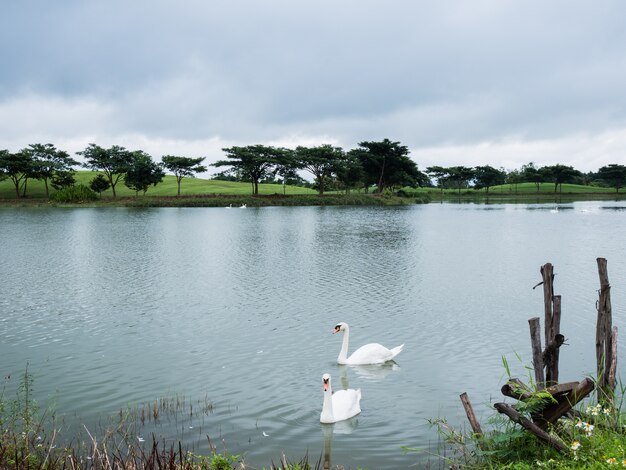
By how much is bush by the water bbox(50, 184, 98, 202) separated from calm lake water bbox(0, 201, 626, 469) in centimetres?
6280

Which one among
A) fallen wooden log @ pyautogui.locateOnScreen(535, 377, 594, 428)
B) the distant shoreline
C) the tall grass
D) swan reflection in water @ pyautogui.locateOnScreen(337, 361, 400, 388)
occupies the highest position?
the distant shoreline

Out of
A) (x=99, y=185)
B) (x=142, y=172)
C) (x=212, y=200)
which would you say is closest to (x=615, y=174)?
(x=212, y=200)

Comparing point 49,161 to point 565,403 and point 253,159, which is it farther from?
point 565,403

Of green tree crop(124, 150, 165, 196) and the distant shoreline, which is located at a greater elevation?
green tree crop(124, 150, 165, 196)

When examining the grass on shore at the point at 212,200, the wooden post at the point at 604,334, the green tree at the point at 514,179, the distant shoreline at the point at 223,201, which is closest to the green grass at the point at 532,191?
the green tree at the point at 514,179

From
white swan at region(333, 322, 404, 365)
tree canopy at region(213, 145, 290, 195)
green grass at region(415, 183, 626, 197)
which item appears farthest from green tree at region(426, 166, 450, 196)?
white swan at region(333, 322, 404, 365)

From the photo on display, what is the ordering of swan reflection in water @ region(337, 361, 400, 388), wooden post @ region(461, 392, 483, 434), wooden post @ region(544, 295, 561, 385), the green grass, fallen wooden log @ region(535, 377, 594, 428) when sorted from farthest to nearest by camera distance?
1. the green grass
2. swan reflection in water @ region(337, 361, 400, 388)
3. wooden post @ region(544, 295, 561, 385)
4. wooden post @ region(461, 392, 483, 434)
5. fallen wooden log @ region(535, 377, 594, 428)

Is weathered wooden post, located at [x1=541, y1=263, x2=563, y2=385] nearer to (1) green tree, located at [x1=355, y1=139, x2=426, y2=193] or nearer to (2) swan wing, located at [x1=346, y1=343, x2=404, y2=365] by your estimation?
(2) swan wing, located at [x1=346, y1=343, x2=404, y2=365]

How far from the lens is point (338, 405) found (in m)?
9.85

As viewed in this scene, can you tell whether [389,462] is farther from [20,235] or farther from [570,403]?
[20,235]

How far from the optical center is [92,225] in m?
53.5

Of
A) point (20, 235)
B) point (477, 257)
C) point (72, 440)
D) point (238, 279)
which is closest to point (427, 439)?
point (72, 440)

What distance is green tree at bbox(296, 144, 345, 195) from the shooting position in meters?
100

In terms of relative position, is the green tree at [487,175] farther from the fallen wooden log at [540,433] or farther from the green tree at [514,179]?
the fallen wooden log at [540,433]
